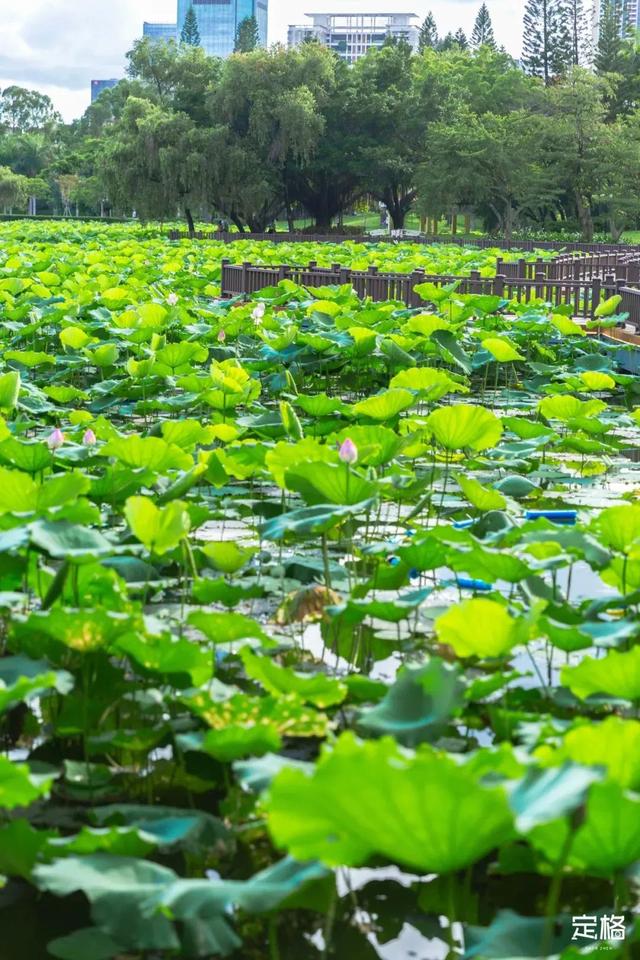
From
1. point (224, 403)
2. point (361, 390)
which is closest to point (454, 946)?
point (224, 403)

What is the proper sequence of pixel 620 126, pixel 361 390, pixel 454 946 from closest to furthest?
pixel 454 946 < pixel 361 390 < pixel 620 126

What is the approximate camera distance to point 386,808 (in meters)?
1.35

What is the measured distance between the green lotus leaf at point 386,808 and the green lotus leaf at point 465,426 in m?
2.30

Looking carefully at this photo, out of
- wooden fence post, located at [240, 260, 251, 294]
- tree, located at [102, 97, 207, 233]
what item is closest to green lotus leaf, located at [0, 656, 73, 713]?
wooden fence post, located at [240, 260, 251, 294]

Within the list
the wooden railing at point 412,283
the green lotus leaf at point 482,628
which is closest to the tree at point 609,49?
the wooden railing at point 412,283

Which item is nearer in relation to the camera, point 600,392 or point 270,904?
point 270,904

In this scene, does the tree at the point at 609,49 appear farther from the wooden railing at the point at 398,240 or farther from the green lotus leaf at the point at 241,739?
the green lotus leaf at the point at 241,739

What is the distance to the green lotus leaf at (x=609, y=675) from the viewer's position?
205 cm

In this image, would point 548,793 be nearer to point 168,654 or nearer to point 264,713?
point 264,713

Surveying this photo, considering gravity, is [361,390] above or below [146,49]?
below

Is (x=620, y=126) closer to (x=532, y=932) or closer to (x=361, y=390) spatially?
(x=361, y=390)

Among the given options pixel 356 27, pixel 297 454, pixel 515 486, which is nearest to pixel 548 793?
pixel 297 454

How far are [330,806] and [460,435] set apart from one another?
8.53ft

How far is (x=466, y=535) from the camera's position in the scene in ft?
9.18
